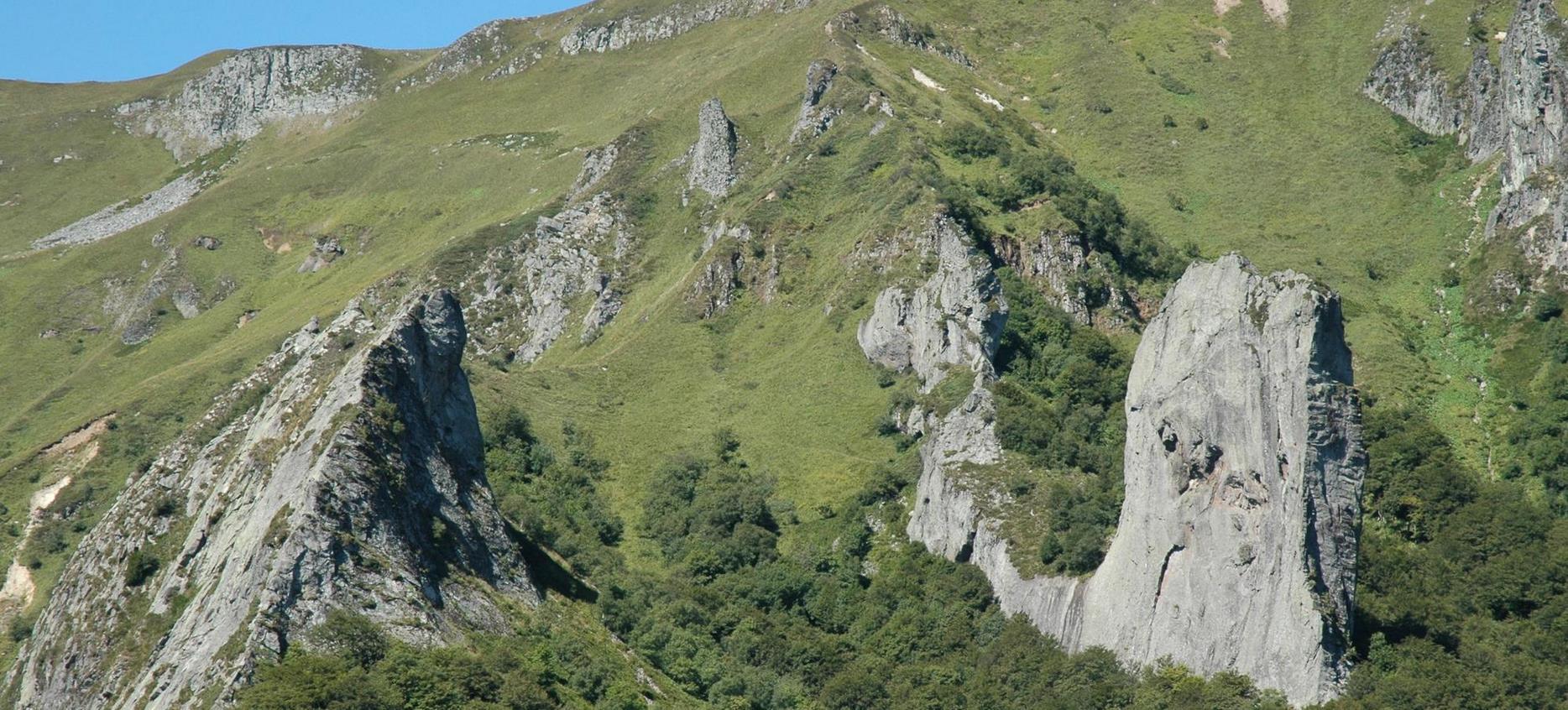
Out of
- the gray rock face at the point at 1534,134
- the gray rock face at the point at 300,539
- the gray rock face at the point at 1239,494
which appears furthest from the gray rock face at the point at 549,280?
the gray rock face at the point at 1534,134

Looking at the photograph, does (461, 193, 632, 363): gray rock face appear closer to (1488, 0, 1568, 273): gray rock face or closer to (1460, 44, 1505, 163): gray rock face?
(1488, 0, 1568, 273): gray rock face

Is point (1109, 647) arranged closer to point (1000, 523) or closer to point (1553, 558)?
point (1000, 523)

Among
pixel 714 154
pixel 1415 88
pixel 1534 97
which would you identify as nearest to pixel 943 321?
pixel 714 154

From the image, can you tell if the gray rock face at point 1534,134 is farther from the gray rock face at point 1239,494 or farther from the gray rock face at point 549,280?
the gray rock face at point 549,280

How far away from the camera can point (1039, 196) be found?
6294 inches

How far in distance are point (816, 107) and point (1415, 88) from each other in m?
63.6

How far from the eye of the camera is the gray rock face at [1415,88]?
184 meters

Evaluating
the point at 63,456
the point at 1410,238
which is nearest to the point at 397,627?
the point at 63,456

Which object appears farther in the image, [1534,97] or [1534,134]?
[1534,97]

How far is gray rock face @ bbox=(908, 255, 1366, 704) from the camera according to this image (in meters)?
85.8

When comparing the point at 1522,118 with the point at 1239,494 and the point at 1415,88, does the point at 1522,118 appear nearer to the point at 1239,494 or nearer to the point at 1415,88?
the point at 1415,88

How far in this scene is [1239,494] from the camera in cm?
8844

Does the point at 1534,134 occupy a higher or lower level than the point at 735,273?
A: higher

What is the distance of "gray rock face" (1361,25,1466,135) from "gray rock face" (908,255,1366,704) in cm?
9816
